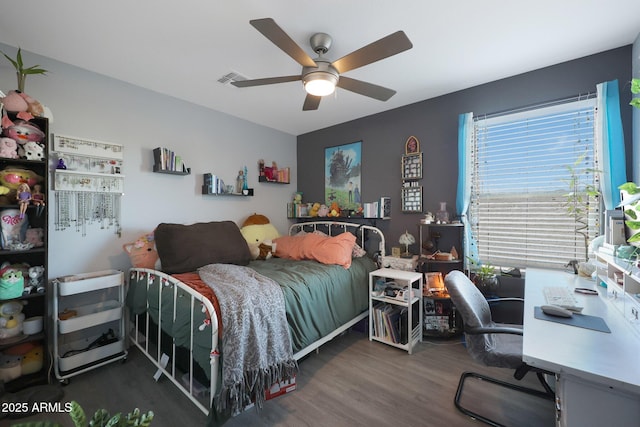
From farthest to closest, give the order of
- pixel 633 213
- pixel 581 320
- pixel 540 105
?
1. pixel 540 105
2. pixel 581 320
3. pixel 633 213

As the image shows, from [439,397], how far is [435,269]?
1.38m

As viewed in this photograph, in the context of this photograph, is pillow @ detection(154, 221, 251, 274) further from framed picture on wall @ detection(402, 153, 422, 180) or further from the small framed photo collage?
framed picture on wall @ detection(402, 153, 422, 180)

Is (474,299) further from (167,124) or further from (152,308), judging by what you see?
(167,124)

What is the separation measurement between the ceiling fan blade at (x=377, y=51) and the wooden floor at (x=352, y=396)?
7.23 ft

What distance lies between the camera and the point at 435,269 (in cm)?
299

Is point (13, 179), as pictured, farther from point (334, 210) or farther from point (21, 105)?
point (334, 210)

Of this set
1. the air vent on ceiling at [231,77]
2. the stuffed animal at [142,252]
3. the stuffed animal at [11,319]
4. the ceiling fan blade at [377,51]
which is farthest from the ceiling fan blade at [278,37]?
the stuffed animal at [11,319]

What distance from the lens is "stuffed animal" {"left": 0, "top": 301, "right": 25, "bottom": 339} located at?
184 centimetres

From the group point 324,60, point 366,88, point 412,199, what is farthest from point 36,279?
point 412,199

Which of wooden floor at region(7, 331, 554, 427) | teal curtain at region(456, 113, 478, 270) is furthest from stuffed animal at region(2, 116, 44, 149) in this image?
teal curtain at region(456, 113, 478, 270)

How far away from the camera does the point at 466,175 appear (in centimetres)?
270

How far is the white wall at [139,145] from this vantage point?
2.25 meters

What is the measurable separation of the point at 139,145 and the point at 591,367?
348 centimetres

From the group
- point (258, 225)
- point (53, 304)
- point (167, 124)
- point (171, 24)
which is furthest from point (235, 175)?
point (53, 304)
